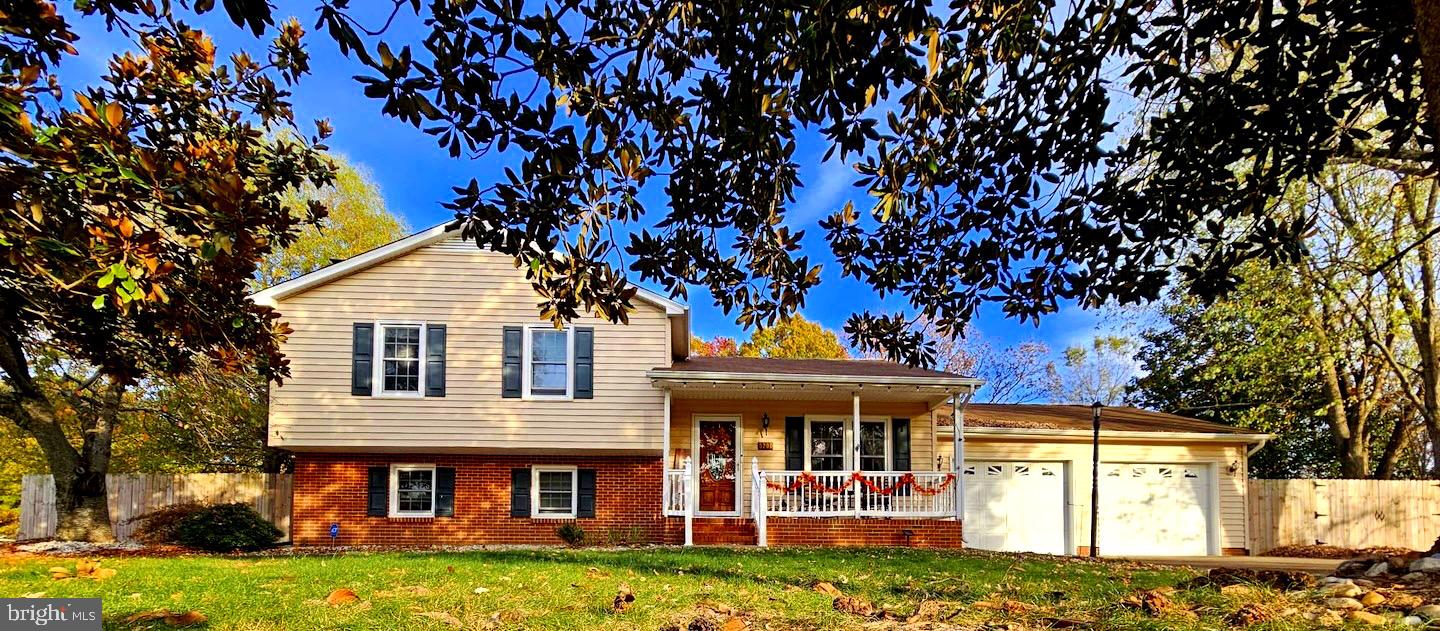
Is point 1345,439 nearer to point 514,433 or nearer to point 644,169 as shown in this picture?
point 514,433

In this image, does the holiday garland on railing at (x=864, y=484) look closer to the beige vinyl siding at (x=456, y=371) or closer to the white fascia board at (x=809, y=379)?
the white fascia board at (x=809, y=379)

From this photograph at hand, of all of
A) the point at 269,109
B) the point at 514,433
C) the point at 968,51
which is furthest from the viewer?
the point at 514,433

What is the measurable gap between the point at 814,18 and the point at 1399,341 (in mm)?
20400

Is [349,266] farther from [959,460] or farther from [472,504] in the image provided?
[959,460]

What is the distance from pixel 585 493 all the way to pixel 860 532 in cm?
484

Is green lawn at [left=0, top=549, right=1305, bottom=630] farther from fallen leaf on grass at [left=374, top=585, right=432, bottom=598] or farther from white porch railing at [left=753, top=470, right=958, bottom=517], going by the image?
white porch railing at [left=753, top=470, right=958, bottom=517]

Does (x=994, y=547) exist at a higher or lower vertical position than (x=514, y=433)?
lower

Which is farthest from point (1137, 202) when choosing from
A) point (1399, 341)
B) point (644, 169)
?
point (1399, 341)

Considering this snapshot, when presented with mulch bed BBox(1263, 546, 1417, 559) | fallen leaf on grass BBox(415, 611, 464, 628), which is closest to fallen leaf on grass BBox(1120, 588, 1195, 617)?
fallen leaf on grass BBox(415, 611, 464, 628)

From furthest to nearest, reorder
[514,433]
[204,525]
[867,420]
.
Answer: [867,420], [514,433], [204,525]

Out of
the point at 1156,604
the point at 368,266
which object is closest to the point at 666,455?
the point at 368,266

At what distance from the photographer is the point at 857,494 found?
14461 millimetres

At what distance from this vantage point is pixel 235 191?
19.9 ft

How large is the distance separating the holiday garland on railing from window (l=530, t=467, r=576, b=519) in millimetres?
3560
